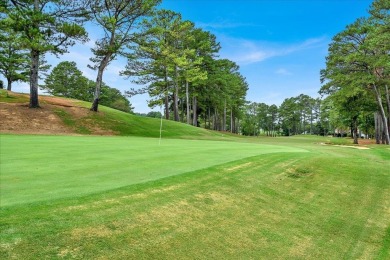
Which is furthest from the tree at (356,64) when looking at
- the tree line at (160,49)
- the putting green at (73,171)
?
the putting green at (73,171)

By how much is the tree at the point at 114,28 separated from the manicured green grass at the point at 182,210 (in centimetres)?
2219

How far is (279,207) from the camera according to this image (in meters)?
6.71

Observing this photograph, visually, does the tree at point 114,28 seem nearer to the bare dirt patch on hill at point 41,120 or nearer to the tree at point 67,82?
the bare dirt patch on hill at point 41,120

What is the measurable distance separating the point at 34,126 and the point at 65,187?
67.1 feet

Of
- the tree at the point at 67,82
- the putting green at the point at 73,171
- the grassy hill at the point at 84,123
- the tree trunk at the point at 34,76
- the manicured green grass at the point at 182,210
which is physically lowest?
the manicured green grass at the point at 182,210

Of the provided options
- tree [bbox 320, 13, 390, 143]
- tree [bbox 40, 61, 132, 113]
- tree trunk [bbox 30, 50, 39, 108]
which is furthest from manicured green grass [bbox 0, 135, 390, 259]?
tree [bbox 40, 61, 132, 113]

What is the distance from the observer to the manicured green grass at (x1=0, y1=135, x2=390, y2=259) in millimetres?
4043

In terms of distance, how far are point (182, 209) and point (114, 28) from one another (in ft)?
91.5

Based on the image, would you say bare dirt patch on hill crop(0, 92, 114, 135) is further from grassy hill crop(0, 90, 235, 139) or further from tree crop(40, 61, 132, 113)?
tree crop(40, 61, 132, 113)

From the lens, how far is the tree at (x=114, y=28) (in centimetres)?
2968

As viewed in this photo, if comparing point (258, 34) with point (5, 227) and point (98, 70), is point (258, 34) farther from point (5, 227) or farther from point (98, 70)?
point (5, 227)

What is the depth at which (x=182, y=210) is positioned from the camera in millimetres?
5492

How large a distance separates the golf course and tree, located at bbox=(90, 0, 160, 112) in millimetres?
21956

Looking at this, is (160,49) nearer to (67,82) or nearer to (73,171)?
(73,171)
